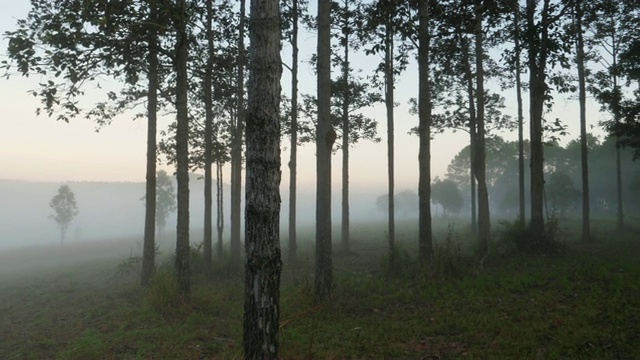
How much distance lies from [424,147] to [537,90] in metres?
6.65

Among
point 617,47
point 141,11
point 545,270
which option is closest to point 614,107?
point 617,47

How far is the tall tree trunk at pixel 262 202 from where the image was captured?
376cm

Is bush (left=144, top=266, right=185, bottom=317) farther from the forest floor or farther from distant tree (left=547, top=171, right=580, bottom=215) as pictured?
distant tree (left=547, top=171, right=580, bottom=215)

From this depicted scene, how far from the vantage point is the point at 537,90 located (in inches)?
552

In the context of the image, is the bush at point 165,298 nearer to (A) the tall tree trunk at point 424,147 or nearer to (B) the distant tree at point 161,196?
(A) the tall tree trunk at point 424,147

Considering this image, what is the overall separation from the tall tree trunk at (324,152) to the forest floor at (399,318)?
708mm

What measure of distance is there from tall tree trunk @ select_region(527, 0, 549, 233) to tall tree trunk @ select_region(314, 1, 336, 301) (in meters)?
8.93

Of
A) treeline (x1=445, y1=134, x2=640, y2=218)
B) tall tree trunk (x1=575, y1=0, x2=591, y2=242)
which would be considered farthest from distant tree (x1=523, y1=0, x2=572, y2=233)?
treeline (x1=445, y1=134, x2=640, y2=218)

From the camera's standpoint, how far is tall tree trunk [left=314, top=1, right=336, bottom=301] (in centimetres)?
895

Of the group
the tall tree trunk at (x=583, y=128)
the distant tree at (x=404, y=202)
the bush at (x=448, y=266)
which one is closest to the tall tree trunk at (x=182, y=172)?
the bush at (x=448, y=266)

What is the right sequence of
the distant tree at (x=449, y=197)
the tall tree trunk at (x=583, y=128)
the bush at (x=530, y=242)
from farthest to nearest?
1. the distant tree at (x=449, y=197)
2. the tall tree trunk at (x=583, y=128)
3. the bush at (x=530, y=242)

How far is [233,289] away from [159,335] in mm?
4113

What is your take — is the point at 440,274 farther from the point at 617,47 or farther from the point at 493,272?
the point at 617,47

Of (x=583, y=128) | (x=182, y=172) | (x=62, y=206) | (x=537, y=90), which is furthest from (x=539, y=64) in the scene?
(x=62, y=206)
